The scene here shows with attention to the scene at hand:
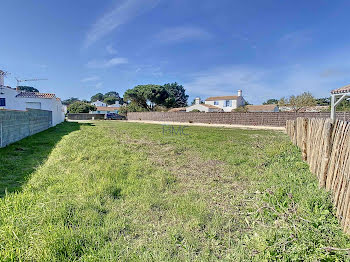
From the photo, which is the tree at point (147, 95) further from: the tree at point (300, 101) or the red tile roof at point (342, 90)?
the red tile roof at point (342, 90)

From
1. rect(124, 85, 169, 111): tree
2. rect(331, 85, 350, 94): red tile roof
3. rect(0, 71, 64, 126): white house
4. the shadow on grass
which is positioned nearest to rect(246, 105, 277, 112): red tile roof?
rect(124, 85, 169, 111): tree

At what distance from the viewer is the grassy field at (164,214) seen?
6.01 feet

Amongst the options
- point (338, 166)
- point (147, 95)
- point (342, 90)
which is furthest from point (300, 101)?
point (338, 166)

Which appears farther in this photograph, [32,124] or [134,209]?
[32,124]

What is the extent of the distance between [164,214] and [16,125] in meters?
9.04

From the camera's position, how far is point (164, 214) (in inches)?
103

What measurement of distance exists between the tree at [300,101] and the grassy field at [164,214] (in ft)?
100

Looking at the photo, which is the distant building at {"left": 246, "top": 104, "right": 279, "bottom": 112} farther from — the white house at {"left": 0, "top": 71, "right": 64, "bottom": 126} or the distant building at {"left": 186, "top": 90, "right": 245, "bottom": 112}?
the white house at {"left": 0, "top": 71, "right": 64, "bottom": 126}

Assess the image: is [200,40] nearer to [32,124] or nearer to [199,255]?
[32,124]

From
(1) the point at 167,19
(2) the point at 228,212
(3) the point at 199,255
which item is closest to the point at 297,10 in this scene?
(1) the point at 167,19

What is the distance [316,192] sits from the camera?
9.82 ft

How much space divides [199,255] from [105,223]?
1.21m

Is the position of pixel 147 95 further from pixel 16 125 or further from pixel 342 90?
pixel 342 90

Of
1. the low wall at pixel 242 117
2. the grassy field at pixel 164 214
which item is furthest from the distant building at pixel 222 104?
the grassy field at pixel 164 214
